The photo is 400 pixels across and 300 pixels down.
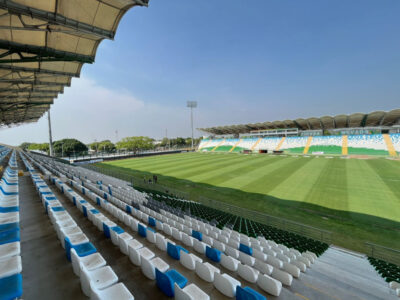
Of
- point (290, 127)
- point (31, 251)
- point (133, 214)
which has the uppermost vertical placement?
point (290, 127)

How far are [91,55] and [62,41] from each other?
1.20 m

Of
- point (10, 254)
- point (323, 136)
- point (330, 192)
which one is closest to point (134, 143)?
point (323, 136)

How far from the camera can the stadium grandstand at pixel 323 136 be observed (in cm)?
4041

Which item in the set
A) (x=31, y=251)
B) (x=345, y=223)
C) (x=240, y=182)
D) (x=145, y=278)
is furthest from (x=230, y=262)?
(x=240, y=182)

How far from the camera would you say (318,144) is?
47.5 metres

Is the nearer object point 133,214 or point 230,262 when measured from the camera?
point 230,262

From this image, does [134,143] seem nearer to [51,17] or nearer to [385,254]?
[51,17]

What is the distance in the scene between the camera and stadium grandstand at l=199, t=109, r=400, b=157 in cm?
4041

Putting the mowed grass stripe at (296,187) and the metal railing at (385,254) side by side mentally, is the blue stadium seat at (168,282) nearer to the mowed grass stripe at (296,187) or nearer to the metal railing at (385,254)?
the metal railing at (385,254)

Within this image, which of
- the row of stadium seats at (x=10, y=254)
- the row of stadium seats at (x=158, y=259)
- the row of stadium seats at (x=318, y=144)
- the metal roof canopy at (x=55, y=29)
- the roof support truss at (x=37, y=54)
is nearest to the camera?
the row of stadium seats at (x=10, y=254)

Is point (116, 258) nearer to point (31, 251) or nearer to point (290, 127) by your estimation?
point (31, 251)

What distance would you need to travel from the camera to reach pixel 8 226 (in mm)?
4328

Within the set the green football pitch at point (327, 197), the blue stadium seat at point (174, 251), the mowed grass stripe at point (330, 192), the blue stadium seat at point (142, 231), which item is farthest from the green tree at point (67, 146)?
the blue stadium seat at point (174, 251)

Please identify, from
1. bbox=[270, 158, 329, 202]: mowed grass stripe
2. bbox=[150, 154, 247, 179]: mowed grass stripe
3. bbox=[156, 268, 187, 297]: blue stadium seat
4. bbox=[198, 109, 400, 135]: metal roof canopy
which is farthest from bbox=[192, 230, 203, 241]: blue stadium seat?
bbox=[198, 109, 400, 135]: metal roof canopy
